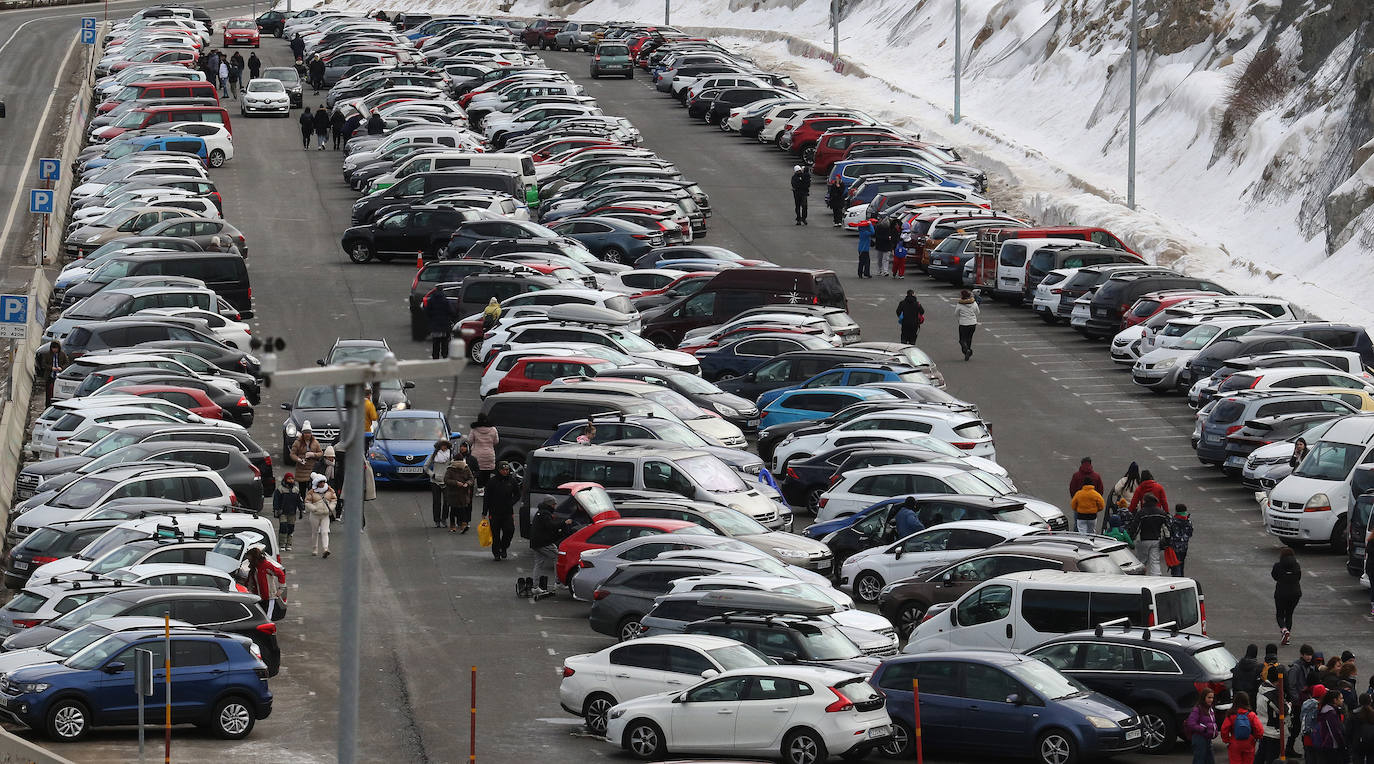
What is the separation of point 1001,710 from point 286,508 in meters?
13.3

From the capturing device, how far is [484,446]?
34.1 meters

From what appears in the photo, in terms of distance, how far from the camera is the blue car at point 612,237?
5162 centimetres

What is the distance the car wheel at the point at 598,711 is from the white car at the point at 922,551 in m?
6.71

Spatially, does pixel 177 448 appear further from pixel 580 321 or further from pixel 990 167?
pixel 990 167

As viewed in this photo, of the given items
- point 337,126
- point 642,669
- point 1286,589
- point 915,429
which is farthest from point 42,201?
point 1286,589

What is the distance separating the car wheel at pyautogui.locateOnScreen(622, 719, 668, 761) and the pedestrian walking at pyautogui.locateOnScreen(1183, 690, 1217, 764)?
543 cm

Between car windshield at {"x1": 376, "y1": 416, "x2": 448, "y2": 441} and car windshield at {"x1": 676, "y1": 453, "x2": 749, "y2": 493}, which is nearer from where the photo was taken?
car windshield at {"x1": 676, "y1": 453, "x2": 749, "y2": 493}

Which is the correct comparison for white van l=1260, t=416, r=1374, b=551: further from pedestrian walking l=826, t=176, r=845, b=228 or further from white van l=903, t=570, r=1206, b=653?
pedestrian walking l=826, t=176, r=845, b=228

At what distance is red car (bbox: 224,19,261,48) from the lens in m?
90.7

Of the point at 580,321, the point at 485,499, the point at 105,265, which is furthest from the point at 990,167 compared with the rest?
the point at 485,499

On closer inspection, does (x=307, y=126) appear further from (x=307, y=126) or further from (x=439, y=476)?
(x=439, y=476)

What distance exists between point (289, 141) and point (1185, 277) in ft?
109

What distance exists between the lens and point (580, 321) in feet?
139

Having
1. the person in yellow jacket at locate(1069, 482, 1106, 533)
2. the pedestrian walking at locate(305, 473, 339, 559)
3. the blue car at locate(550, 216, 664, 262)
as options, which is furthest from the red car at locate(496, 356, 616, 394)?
the blue car at locate(550, 216, 664, 262)
